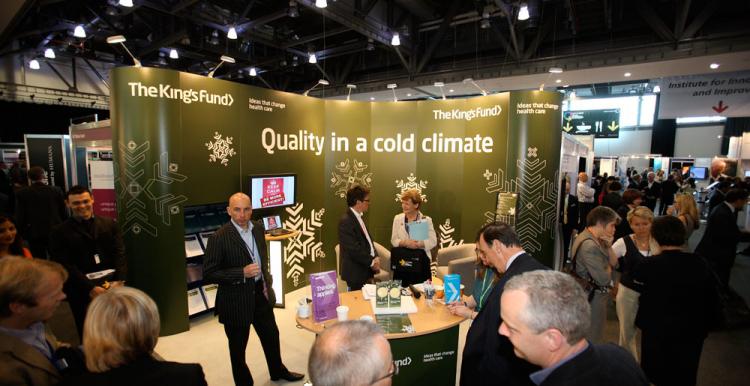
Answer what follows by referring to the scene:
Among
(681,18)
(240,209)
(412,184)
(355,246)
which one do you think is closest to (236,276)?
(240,209)

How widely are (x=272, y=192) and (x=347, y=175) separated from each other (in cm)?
130

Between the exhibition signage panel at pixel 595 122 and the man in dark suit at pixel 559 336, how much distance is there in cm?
1126

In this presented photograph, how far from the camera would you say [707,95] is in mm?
7172

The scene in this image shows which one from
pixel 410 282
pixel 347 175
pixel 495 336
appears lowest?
pixel 410 282

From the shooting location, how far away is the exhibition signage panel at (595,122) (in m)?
11.0

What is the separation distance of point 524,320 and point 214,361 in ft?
10.7

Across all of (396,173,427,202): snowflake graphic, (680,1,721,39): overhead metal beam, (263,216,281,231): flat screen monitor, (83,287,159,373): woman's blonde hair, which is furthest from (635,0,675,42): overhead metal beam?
(83,287,159,373): woman's blonde hair

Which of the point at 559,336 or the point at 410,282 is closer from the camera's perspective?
the point at 559,336

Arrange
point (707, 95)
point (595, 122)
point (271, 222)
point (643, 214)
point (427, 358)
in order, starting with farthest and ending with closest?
point (595, 122), point (707, 95), point (271, 222), point (643, 214), point (427, 358)

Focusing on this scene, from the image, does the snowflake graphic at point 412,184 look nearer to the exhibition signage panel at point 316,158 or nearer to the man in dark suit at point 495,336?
the exhibition signage panel at point 316,158

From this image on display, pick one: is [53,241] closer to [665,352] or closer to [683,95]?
[665,352]

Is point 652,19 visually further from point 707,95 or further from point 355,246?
point 355,246

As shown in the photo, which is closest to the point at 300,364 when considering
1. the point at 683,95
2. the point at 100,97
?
the point at 683,95

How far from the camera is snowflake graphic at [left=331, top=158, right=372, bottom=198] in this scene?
5.62 m
